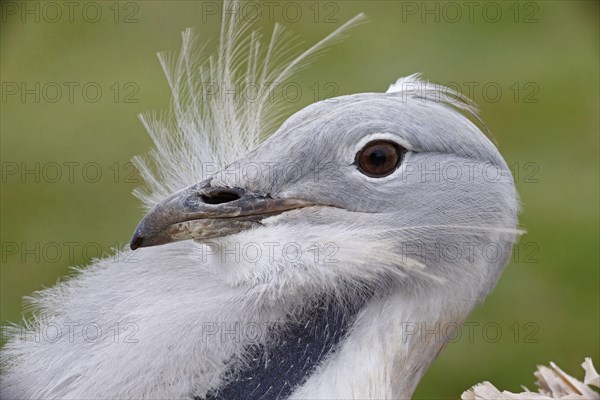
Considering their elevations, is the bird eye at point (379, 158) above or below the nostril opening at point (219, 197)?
above

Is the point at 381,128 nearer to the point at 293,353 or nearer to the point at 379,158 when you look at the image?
the point at 379,158

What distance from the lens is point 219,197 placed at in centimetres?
161

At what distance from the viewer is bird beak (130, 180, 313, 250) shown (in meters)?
1.56

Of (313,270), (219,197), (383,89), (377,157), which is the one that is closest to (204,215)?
(219,197)

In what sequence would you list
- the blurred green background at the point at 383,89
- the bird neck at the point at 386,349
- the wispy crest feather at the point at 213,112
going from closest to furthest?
the bird neck at the point at 386,349 < the wispy crest feather at the point at 213,112 < the blurred green background at the point at 383,89

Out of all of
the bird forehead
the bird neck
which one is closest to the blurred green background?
the bird neck

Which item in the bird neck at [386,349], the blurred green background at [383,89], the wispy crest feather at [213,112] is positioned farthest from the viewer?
the blurred green background at [383,89]

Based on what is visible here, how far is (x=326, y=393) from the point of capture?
1.53m

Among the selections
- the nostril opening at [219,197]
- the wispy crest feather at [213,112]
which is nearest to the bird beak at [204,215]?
the nostril opening at [219,197]

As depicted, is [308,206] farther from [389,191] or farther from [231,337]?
[231,337]

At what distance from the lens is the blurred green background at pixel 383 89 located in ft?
12.5

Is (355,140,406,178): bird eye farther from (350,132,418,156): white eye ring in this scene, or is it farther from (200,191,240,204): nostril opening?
(200,191,240,204): nostril opening

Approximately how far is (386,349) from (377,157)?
1.16ft

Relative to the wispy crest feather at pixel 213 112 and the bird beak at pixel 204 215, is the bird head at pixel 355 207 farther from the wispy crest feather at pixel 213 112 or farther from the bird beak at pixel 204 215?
the wispy crest feather at pixel 213 112
